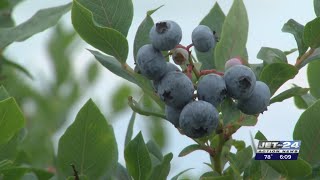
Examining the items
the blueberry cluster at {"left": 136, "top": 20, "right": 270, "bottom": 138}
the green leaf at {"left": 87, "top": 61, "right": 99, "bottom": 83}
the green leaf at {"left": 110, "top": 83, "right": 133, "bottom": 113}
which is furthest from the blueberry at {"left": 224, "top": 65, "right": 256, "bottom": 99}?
the green leaf at {"left": 87, "top": 61, "right": 99, "bottom": 83}

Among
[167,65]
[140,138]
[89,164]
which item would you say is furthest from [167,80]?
[89,164]

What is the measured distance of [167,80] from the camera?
1.28 m

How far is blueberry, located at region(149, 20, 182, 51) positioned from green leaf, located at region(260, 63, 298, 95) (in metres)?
0.19

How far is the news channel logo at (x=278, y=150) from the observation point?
140 centimetres

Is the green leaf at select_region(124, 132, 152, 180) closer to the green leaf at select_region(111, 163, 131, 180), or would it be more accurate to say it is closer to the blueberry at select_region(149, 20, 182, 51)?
Result: the green leaf at select_region(111, 163, 131, 180)

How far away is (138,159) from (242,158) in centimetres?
24

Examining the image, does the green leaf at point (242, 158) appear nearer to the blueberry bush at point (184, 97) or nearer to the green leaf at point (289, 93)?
the blueberry bush at point (184, 97)

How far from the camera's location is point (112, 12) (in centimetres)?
140

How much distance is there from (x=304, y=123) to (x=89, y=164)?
465mm

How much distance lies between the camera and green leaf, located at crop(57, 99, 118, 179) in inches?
54.2

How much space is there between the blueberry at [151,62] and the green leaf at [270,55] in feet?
0.83

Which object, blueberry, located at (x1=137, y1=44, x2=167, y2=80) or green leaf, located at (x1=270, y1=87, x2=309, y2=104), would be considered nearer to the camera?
blueberry, located at (x1=137, y1=44, x2=167, y2=80)

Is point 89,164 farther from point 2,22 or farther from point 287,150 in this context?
point 2,22

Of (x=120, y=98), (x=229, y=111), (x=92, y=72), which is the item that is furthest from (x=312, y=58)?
(x=92, y=72)
